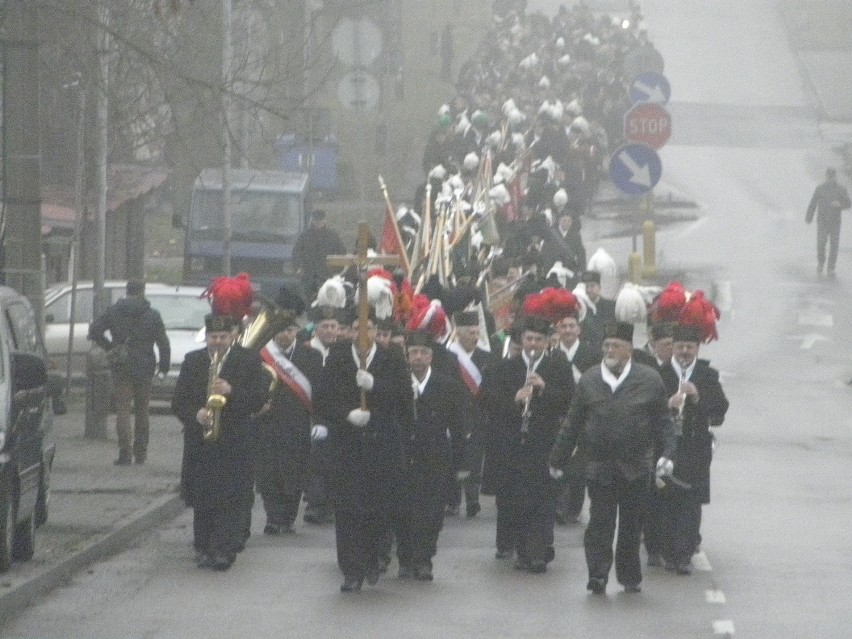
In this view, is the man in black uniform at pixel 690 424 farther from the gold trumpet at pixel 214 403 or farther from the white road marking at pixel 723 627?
the gold trumpet at pixel 214 403

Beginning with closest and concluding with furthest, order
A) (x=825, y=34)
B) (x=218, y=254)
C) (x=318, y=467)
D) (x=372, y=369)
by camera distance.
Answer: (x=372, y=369) < (x=318, y=467) < (x=218, y=254) < (x=825, y=34)

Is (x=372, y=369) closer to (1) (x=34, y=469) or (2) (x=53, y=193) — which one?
(1) (x=34, y=469)

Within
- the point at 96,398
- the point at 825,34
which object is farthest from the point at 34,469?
the point at 825,34

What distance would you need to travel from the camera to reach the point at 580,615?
46.2ft

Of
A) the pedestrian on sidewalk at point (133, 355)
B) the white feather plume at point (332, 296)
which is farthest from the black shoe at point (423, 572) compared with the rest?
the pedestrian on sidewalk at point (133, 355)

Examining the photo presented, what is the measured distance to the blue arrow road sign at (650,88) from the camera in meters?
34.2

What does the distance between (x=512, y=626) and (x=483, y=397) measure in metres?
2.98

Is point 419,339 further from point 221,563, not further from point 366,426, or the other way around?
point 221,563

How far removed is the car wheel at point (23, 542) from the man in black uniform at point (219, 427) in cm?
106

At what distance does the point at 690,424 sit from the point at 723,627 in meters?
2.85

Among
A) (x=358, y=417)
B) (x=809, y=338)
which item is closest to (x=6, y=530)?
(x=358, y=417)

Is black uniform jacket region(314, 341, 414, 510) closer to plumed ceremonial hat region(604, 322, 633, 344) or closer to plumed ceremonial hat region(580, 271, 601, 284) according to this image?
plumed ceremonial hat region(604, 322, 633, 344)

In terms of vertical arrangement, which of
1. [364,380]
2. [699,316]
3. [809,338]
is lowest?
[809,338]

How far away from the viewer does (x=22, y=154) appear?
19.0 m
